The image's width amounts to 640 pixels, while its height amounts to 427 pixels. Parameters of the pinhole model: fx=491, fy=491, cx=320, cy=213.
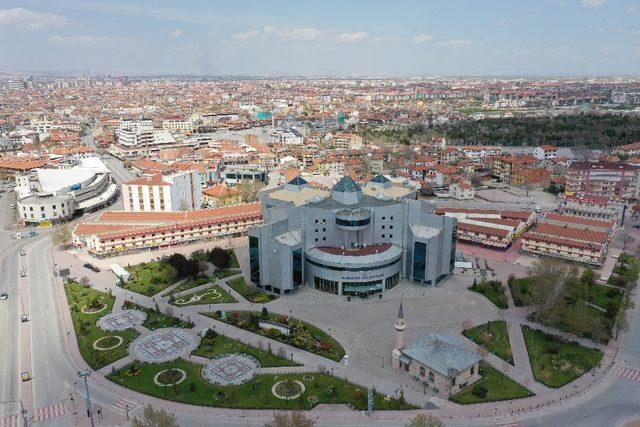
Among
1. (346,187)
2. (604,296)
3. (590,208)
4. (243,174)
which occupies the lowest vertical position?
(604,296)

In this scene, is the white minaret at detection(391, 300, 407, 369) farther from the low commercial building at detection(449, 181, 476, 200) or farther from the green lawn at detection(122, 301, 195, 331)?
the low commercial building at detection(449, 181, 476, 200)

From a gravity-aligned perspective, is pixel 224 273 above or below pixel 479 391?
above

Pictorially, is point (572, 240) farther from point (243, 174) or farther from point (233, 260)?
point (243, 174)

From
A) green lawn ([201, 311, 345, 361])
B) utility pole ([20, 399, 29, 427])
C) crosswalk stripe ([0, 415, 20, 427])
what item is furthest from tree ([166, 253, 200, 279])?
crosswalk stripe ([0, 415, 20, 427])

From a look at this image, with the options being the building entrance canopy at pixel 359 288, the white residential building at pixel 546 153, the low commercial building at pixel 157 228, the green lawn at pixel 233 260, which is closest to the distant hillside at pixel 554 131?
the white residential building at pixel 546 153

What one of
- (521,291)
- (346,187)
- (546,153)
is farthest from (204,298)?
(546,153)

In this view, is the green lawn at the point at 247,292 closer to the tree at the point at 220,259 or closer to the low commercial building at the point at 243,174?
the tree at the point at 220,259
